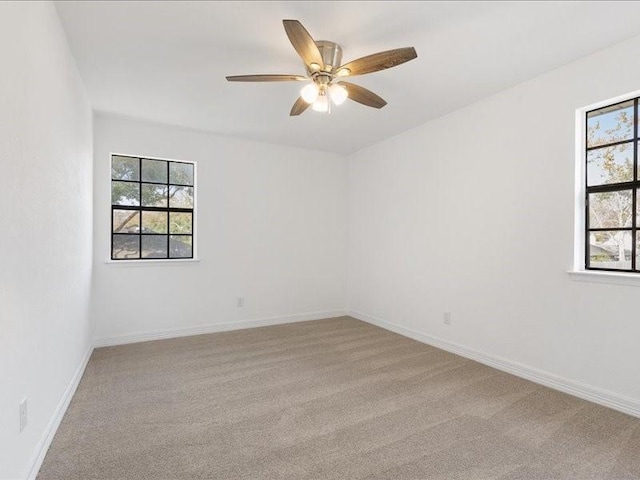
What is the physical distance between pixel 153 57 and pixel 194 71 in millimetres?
312

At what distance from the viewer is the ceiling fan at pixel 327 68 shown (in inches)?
78.5

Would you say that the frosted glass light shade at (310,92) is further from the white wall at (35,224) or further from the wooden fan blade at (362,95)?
the white wall at (35,224)

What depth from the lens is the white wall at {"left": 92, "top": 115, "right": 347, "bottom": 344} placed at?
3.84 metres

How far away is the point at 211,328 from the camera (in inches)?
172

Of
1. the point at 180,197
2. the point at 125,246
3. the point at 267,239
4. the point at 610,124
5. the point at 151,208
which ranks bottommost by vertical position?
the point at 125,246

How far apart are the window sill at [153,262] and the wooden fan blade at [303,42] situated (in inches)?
115

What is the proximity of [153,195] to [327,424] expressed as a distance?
3.37 meters

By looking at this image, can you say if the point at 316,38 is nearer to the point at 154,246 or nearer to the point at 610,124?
the point at 610,124

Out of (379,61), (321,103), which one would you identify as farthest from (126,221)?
(379,61)

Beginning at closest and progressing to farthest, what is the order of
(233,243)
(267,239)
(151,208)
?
(151,208) < (233,243) < (267,239)

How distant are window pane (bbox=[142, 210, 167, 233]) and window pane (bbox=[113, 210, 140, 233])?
75 mm

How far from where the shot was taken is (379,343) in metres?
3.91

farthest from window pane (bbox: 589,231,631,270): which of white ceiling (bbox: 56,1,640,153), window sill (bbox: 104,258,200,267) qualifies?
window sill (bbox: 104,258,200,267)

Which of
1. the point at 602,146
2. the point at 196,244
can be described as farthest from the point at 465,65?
the point at 196,244
